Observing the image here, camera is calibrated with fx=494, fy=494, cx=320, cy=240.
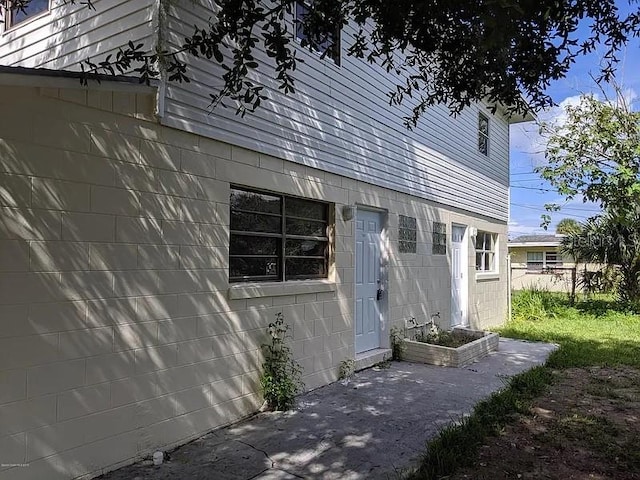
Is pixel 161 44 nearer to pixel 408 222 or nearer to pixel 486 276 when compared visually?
pixel 408 222

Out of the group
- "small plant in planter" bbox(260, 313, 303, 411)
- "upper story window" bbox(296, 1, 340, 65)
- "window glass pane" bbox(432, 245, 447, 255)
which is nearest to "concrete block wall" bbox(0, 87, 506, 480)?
"small plant in planter" bbox(260, 313, 303, 411)

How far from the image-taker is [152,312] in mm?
4199

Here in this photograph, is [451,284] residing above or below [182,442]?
above

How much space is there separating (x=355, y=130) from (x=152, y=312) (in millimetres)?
4373

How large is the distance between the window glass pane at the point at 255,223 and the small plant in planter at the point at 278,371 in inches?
39.4

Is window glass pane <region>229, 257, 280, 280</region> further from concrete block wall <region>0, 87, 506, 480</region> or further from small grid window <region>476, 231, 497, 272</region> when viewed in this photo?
small grid window <region>476, 231, 497, 272</region>

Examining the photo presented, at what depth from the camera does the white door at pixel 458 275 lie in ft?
36.0

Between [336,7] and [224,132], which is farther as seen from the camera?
[224,132]

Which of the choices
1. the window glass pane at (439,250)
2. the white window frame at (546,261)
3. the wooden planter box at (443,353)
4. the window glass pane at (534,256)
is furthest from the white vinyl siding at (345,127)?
the window glass pane at (534,256)

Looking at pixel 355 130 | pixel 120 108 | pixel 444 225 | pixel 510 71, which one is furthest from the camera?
pixel 444 225

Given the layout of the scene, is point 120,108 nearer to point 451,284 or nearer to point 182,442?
point 182,442

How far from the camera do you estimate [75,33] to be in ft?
16.4

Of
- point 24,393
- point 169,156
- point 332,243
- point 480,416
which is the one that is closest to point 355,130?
point 332,243

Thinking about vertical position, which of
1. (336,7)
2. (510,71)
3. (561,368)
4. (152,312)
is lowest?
(561,368)
